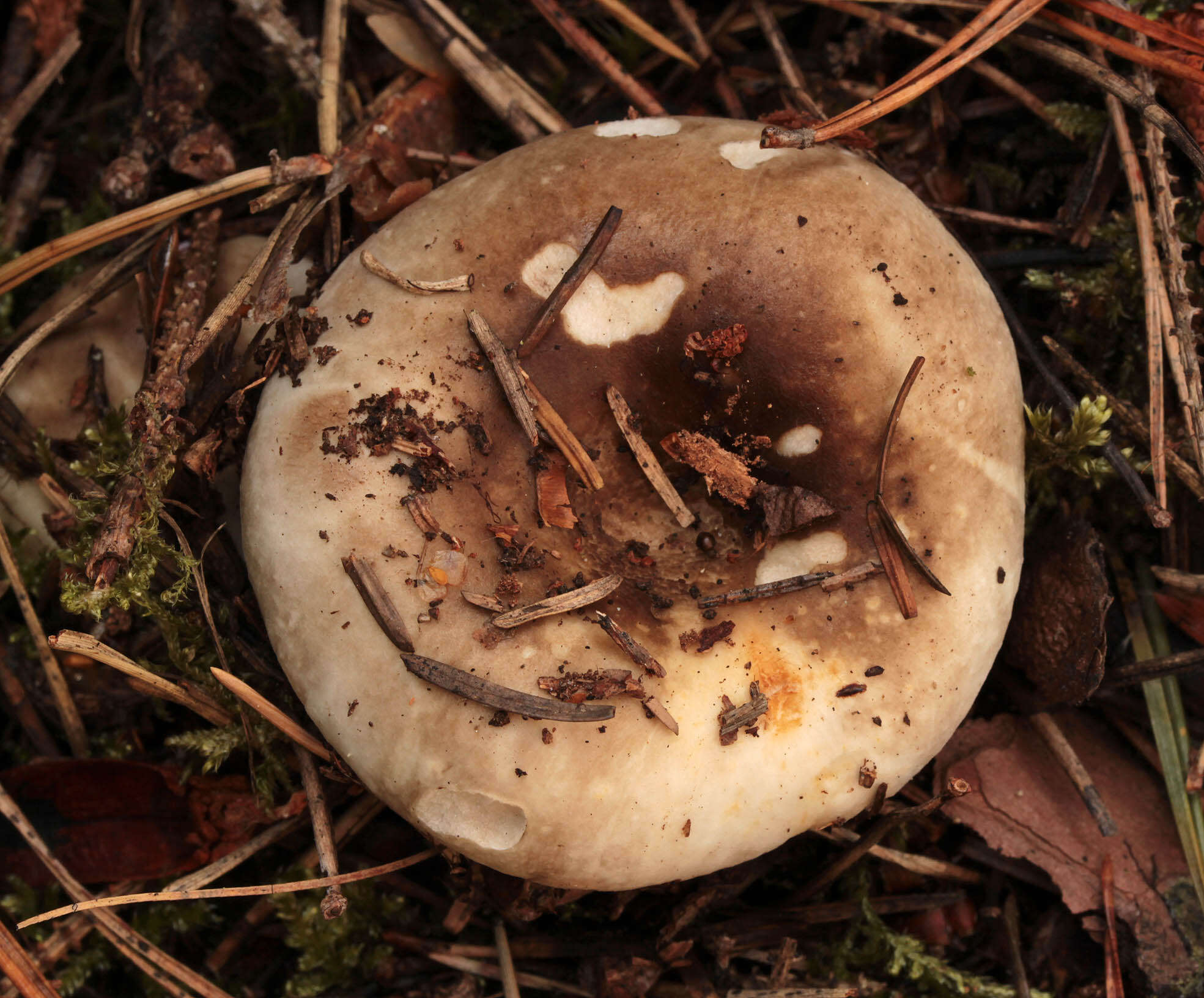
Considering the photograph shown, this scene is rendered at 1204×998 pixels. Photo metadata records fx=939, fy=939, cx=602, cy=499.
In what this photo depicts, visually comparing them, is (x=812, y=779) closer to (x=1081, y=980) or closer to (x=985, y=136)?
(x=1081, y=980)

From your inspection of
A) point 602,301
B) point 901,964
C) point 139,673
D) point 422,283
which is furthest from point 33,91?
point 901,964

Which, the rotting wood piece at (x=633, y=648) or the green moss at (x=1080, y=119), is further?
the green moss at (x=1080, y=119)

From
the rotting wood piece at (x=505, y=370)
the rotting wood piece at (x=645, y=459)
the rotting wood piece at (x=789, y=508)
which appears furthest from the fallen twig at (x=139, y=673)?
the rotting wood piece at (x=789, y=508)

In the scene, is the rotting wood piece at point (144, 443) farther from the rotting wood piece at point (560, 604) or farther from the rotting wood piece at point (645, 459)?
the rotting wood piece at point (645, 459)

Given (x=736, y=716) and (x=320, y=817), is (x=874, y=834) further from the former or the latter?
(x=320, y=817)

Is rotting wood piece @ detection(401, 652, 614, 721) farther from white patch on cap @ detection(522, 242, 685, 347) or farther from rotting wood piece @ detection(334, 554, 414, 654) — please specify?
white patch on cap @ detection(522, 242, 685, 347)

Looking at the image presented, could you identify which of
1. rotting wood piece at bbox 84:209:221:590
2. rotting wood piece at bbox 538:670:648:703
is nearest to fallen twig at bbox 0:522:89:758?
rotting wood piece at bbox 84:209:221:590

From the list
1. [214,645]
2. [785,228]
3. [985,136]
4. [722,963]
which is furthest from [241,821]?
[985,136]
